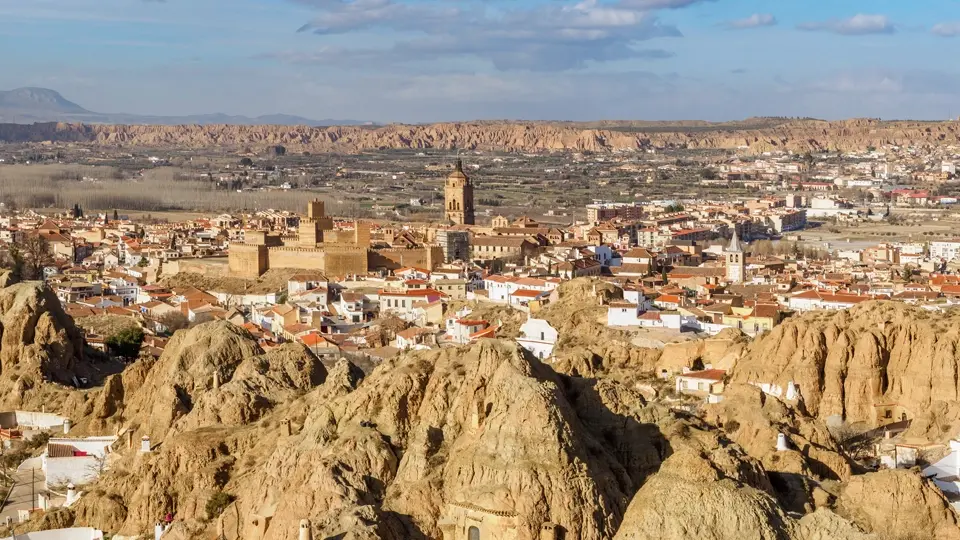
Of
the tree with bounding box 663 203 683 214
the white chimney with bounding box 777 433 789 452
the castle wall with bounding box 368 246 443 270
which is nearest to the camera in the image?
the white chimney with bounding box 777 433 789 452

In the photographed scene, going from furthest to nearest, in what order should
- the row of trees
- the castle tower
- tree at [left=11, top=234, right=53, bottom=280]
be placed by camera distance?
the castle tower, tree at [left=11, top=234, right=53, bottom=280], the row of trees

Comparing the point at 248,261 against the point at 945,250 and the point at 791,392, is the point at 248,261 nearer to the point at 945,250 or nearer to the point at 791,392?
the point at 945,250

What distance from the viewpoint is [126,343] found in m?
42.8

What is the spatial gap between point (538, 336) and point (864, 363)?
12.0m

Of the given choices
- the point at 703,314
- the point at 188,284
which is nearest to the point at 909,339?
the point at 703,314

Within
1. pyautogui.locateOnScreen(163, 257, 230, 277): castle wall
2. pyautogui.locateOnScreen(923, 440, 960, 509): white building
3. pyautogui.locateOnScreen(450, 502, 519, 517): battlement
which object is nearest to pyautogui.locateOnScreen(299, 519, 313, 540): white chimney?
pyautogui.locateOnScreen(450, 502, 519, 517): battlement

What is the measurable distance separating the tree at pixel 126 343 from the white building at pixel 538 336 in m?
11.1

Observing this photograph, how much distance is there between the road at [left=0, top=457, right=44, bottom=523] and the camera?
79.8ft

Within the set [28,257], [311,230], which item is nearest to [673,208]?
[311,230]

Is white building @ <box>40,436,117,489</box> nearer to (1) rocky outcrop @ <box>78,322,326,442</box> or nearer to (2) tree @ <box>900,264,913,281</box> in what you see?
(1) rocky outcrop @ <box>78,322,326,442</box>

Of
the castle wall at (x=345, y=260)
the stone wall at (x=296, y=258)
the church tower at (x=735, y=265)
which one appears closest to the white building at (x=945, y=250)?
the church tower at (x=735, y=265)

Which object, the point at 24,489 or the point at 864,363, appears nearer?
the point at 24,489

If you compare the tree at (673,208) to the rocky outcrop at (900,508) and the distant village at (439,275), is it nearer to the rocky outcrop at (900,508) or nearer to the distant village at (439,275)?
the distant village at (439,275)

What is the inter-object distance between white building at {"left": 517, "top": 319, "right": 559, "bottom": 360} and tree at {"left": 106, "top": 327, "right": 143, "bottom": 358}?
1114 cm
